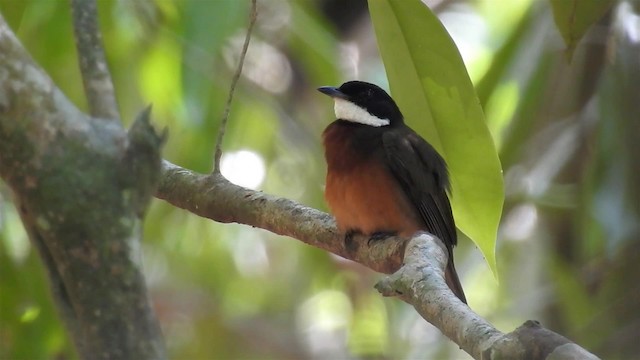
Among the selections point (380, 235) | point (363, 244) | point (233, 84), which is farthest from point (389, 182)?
point (233, 84)

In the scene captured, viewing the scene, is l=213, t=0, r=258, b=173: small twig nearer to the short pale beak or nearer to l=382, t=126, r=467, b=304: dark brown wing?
l=382, t=126, r=467, b=304: dark brown wing

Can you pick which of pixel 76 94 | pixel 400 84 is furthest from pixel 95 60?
pixel 76 94

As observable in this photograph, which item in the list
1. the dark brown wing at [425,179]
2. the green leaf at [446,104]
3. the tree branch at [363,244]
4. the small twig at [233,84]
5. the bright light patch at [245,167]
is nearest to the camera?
the tree branch at [363,244]

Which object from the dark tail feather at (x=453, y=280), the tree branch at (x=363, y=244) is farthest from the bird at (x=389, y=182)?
the tree branch at (x=363, y=244)

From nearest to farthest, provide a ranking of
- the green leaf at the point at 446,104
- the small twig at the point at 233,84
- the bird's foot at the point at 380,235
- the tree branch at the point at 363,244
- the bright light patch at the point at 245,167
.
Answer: the tree branch at the point at 363,244 < the small twig at the point at 233,84 < the green leaf at the point at 446,104 < the bird's foot at the point at 380,235 < the bright light patch at the point at 245,167

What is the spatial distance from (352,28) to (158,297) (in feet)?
6.02

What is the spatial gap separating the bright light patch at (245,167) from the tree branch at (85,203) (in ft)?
11.3

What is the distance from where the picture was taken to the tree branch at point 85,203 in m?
1.37

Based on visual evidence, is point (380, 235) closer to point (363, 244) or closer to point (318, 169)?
point (363, 244)

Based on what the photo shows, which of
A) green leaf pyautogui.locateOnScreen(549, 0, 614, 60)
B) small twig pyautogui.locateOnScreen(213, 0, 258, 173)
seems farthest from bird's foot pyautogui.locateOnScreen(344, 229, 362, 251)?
green leaf pyautogui.locateOnScreen(549, 0, 614, 60)

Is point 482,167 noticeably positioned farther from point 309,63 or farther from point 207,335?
point 207,335

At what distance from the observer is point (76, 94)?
4.41 m

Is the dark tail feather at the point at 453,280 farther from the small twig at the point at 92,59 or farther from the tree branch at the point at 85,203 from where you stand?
the tree branch at the point at 85,203

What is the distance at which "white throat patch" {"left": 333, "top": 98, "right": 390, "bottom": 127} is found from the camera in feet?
12.7
